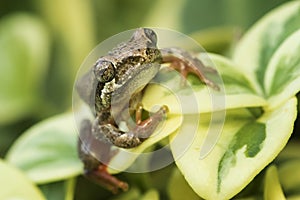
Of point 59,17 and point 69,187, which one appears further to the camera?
point 59,17

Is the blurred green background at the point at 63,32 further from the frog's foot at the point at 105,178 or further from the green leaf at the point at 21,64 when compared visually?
the frog's foot at the point at 105,178

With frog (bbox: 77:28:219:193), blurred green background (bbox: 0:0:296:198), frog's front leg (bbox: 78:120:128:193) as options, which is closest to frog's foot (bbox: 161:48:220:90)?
frog (bbox: 77:28:219:193)

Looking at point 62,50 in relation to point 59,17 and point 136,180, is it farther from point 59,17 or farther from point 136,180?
point 136,180

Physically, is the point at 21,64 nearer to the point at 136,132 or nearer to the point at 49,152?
the point at 49,152

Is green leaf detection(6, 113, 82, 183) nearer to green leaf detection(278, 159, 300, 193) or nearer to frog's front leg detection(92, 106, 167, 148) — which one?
frog's front leg detection(92, 106, 167, 148)

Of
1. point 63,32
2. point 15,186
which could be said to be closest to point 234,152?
point 15,186

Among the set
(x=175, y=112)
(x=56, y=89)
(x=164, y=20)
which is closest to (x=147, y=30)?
(x=175, y=112)
